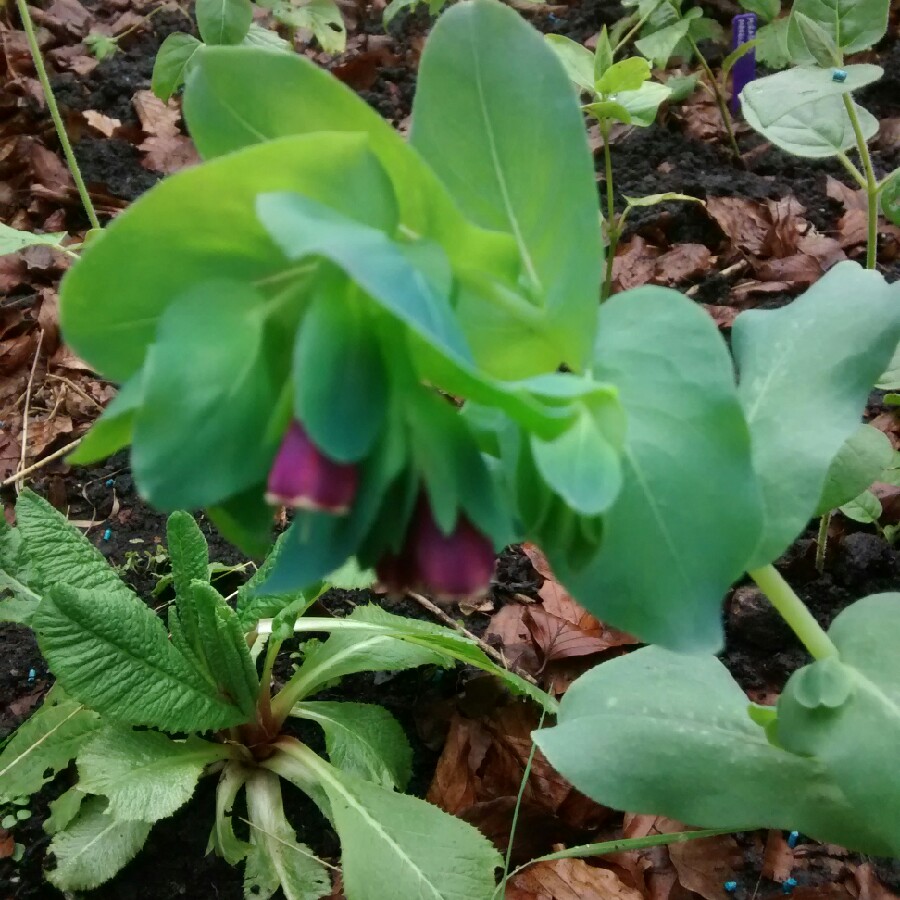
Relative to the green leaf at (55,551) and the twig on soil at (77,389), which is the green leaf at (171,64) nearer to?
the twig on soil at (77,389)

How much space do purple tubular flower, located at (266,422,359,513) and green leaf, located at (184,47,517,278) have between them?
134 mm

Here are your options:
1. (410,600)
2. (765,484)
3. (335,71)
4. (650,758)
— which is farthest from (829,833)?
(335,71)

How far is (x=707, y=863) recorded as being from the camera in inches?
41.3

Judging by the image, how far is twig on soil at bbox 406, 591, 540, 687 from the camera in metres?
1.26

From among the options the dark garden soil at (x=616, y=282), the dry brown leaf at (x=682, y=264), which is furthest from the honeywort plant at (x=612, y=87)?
the dark garden soil at (x=616, y=282)

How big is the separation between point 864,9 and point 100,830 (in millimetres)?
1356

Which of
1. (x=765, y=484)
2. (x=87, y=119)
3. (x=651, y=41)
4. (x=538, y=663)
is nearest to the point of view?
(x=765, y=484)

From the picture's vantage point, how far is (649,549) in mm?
575

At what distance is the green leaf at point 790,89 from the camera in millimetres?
1018

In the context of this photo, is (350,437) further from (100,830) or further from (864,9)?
(864,9)

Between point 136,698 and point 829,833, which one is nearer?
point 829,833

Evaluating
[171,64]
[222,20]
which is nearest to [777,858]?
[222,20]

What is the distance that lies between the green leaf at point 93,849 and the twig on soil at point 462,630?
0.47 metres

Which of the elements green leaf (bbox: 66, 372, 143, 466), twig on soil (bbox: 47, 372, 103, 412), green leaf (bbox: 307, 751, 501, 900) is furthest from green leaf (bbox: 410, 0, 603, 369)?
twig on soil (bbox: 47, 372, 103, 412)
